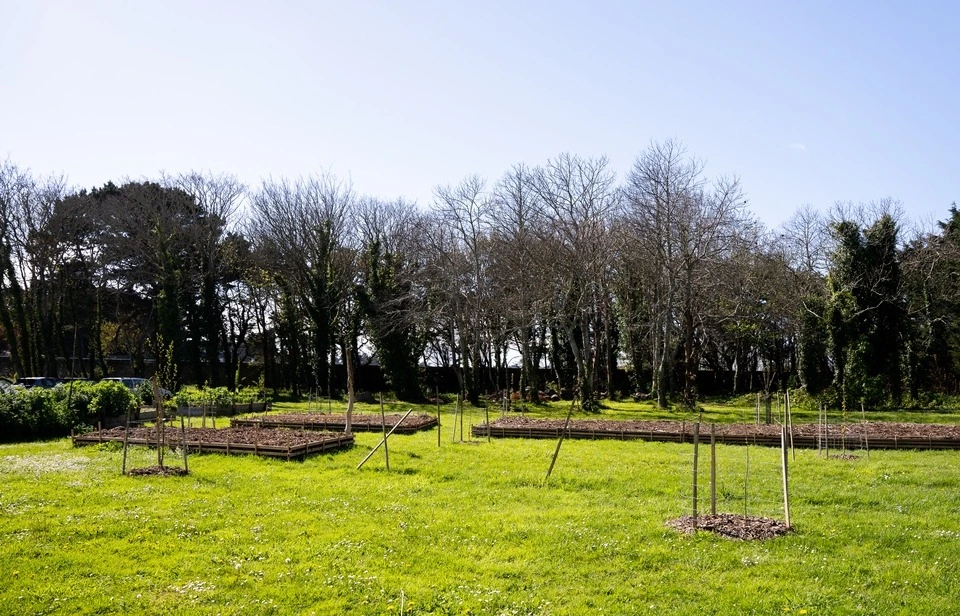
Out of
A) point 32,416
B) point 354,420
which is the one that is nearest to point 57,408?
point 32,416

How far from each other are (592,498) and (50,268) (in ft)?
122

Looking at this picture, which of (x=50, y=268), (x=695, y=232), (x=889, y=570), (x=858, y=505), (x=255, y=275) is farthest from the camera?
(x=255, y=275)

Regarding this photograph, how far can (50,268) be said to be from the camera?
38.5 meters

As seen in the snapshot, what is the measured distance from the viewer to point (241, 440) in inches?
670

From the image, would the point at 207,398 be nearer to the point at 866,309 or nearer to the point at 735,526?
the point at 735,526

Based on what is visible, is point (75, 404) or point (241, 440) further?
point (75, 404)

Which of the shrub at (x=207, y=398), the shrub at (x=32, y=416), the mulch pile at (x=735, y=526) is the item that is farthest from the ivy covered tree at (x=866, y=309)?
the shrub at (x=32, y=416)

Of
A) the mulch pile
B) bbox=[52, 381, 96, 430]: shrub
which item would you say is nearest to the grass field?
the mulch pile

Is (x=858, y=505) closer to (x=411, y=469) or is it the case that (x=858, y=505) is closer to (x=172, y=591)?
(x=411, y=469)

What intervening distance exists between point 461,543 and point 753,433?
12.5 metres

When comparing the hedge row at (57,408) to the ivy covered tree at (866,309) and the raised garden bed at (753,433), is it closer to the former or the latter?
the raised garden bed at (753,433)

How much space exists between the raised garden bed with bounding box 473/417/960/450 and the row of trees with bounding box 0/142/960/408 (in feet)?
33.8

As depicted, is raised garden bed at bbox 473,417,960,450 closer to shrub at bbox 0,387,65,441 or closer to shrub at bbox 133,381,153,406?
shrub at bbox 0,387,65,441

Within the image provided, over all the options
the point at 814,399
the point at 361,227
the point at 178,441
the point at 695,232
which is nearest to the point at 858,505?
the point at 178,441
